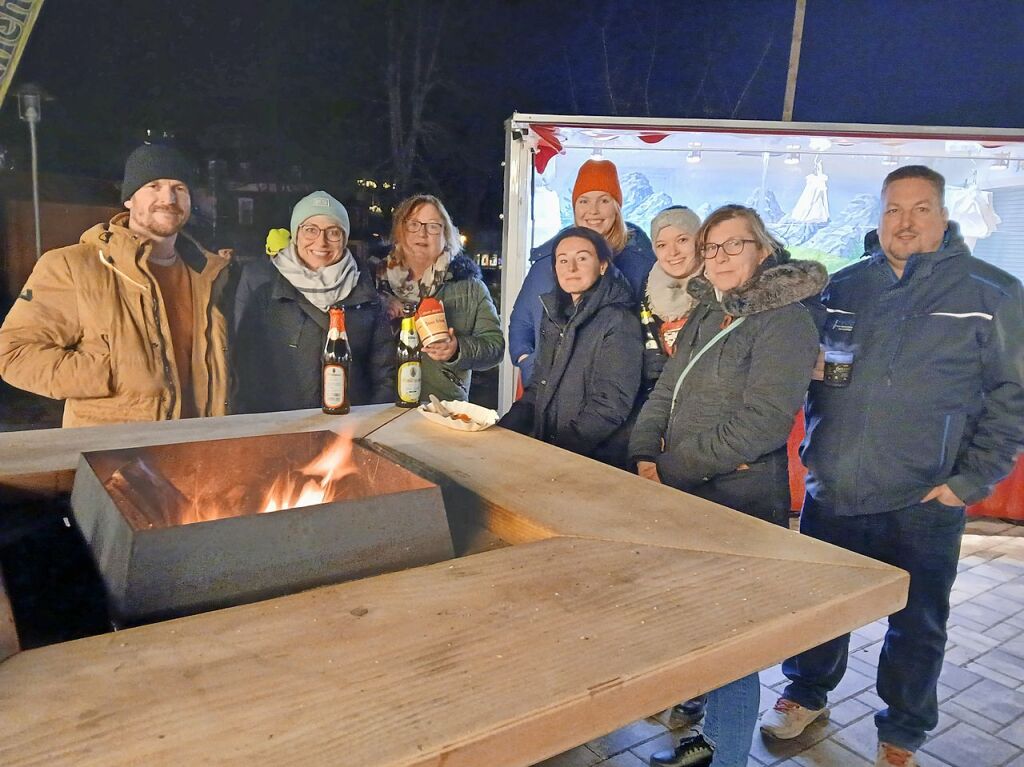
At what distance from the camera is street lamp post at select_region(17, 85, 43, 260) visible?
3.57 m

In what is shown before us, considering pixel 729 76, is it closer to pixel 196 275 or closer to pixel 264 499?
pixel 196 275

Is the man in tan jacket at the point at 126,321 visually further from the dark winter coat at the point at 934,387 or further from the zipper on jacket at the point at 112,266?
the dark winter coat at the point at 934,387

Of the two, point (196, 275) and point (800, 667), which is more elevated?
point (196, 275)

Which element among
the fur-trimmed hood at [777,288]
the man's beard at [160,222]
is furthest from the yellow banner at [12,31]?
the fur-trimmed hood at [777,288]

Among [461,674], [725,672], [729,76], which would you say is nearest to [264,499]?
[461,674]

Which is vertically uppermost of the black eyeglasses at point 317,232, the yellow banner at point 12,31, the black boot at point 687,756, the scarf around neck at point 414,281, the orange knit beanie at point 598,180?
the yellow banner at point 12,31

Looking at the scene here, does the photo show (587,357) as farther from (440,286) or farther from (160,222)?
(160,222)

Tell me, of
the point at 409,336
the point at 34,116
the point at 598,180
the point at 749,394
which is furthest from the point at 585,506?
the point at 34,116

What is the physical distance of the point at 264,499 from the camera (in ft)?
4.97

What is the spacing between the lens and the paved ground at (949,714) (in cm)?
224

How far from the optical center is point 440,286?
3.03 meters

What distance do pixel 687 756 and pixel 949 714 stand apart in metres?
1.07

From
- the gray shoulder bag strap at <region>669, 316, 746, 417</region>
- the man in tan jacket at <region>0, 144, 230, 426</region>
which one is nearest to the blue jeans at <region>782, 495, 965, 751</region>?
the gray shoulder bag strap at <region>669, 316, 746, 417</region>

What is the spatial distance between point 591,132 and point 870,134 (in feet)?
4.73
